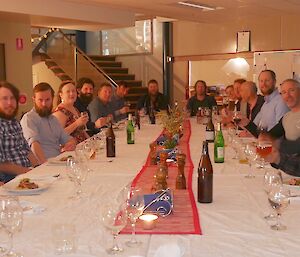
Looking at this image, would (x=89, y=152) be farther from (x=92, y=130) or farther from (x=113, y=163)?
(x=92, y=130)

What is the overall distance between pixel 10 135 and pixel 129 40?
882 cm

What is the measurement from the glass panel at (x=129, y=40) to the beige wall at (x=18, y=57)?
433 centimetres

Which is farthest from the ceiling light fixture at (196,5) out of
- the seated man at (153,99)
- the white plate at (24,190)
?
the white plate at (24,190)

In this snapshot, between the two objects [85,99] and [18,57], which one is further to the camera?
[18,57]

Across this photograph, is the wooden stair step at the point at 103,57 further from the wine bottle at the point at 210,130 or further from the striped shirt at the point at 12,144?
the striped shirt at the point at 12,144

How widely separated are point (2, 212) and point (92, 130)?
4.20m

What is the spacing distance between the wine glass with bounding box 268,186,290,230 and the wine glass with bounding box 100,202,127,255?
575mm

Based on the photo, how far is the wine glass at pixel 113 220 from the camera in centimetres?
158

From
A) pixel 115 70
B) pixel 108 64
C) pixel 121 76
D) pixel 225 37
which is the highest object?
pixel 225 37

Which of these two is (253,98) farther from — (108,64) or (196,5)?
(108,64)

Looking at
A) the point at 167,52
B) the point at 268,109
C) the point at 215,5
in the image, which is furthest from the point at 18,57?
the point at 268,109

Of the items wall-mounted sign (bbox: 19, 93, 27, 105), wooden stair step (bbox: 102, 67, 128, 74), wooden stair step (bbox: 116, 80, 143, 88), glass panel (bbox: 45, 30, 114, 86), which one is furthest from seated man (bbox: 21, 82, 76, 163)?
wooden stair step (bbox: 102, 67, 128, 74)

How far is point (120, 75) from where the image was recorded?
462 inches

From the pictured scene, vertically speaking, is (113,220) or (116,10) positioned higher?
(116,10)
